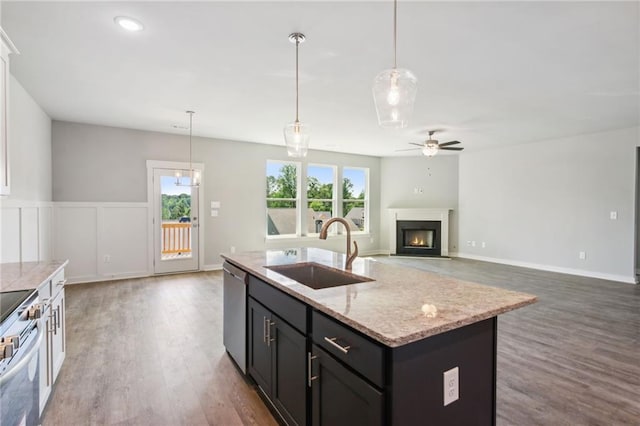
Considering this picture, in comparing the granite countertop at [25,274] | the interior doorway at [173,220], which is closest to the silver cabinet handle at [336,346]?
the granite countertop at [25,274]

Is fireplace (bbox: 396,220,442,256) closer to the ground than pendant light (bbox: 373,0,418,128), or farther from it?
closer to the ground

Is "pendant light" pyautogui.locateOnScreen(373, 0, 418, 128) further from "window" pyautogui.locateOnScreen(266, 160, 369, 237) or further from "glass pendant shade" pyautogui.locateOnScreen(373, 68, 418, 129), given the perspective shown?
"window" pyautogui.locateOnScreen(266, 160, 369, 237)

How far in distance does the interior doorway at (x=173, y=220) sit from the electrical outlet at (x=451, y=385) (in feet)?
18.6

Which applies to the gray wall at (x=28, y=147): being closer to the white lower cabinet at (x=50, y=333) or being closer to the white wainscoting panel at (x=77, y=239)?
the white wainscoting panel at (x=77, y=239)

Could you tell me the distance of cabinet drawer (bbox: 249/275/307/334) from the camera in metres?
1.60

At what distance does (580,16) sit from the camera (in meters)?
2.27

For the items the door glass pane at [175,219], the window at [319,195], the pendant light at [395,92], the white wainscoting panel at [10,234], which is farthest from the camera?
the window at [319,195]

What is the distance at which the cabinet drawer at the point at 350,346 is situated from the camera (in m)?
1.14

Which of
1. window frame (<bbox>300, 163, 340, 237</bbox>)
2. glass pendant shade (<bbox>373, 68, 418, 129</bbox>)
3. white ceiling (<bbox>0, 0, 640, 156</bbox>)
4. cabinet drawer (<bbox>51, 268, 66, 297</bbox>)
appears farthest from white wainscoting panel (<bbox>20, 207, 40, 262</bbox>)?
window frame (<bbox>300, 163, 340, 237</bbox>)

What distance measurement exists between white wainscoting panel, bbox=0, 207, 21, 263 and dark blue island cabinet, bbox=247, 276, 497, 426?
114 inches

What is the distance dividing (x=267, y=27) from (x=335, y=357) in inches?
92.1

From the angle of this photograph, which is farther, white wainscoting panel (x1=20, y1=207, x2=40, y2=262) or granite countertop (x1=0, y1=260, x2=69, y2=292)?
white wainscoting panel (x1=20, y1=207, x2=40, y2=262)

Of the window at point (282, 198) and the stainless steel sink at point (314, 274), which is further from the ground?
the window at point (282, 198)

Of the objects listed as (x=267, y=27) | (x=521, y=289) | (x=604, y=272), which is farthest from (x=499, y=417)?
(x=604, y=272)
